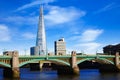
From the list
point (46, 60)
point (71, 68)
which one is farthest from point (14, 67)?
point (71, 68)

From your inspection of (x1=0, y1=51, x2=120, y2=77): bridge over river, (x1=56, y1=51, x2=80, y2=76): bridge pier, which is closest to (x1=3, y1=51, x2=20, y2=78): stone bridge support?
(x1=0, y1=51, x2=120, y2=77): bridge over river

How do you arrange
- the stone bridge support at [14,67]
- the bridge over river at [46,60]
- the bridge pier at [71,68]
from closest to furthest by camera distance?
the stone bridge support at [14,67] → the bridge over river at [46,60] → the bridge pier at [71,68]

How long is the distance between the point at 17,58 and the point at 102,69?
184ft

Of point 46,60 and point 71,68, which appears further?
point 71,68

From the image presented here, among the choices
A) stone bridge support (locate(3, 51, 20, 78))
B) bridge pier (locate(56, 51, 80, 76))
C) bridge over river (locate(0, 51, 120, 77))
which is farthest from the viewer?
bridge pier (locate(56, 51, 80, 76))

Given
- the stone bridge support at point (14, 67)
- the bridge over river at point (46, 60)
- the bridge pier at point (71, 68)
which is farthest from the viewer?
the bridge pier at point (71, 68)

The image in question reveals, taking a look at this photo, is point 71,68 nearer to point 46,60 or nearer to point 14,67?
point 46,60

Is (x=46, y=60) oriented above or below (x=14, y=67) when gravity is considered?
above

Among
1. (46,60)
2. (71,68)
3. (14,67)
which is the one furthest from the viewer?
(71,68)

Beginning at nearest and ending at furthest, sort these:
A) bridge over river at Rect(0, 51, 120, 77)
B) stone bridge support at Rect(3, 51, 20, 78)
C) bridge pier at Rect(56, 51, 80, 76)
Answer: stone bridge support at Rect(3, 51, 20, 78) → bridge over river at Rect(0, 51, 120, 77) → bridge pier at Rect(56, 51, 80, 76)

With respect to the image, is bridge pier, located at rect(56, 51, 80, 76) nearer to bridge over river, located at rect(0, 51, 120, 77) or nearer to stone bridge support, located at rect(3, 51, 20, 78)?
bridge over river, located at rect(0, 51, 120, 77)

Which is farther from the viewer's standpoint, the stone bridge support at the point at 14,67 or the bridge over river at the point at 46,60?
the bridge over river at the point at 46,60

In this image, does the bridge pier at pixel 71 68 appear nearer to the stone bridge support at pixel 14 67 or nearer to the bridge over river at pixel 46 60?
the bridge over river at pixel 46 60

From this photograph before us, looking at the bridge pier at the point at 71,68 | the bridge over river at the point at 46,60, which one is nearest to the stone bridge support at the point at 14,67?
the bridge over river at the point at 46,60
